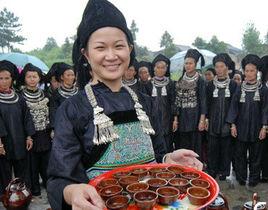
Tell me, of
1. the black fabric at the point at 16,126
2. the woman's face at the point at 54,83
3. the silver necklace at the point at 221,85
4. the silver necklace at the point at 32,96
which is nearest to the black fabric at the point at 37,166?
the black fabric at the point at 16,126

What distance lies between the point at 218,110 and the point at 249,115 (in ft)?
1.84

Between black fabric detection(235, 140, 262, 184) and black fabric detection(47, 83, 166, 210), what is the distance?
4.30 m

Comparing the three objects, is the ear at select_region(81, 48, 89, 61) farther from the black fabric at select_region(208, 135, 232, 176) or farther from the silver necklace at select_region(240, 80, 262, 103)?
the black fabric at select_region(208, 135, 232, 176)

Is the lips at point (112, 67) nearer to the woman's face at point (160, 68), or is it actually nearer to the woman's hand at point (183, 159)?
the woman's hand at point (183, 159)

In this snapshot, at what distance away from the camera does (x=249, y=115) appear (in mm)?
5312

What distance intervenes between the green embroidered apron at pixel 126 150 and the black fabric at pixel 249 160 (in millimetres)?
4226

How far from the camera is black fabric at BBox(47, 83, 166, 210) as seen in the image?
4.78ft

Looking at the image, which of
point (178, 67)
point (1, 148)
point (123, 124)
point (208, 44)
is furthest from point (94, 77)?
point (208, 44)

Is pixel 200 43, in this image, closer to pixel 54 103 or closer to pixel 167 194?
pixel 54 103

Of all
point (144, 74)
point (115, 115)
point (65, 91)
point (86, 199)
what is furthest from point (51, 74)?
point (86, 199)

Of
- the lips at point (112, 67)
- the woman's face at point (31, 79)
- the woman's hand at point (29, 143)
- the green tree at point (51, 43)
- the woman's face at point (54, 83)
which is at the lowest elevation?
the woman's hand at point (29, 143)

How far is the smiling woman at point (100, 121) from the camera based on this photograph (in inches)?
58.6

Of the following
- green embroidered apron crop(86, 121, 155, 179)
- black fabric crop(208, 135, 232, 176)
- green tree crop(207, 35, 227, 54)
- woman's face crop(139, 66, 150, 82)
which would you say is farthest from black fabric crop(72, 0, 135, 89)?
green tree crop(207, 35, 227, 54)

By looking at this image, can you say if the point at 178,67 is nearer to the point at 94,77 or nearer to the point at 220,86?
the point at 220,86
